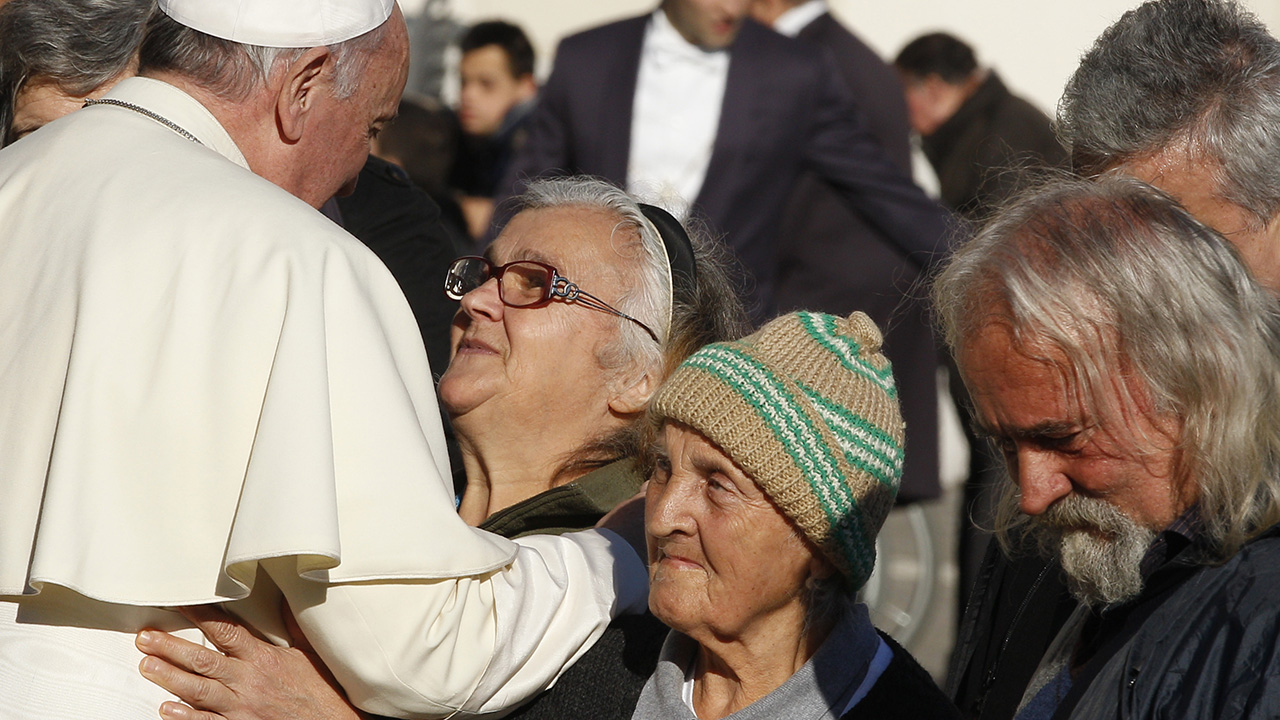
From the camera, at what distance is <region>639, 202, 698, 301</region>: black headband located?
3.25 metres

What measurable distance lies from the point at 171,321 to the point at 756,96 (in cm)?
388

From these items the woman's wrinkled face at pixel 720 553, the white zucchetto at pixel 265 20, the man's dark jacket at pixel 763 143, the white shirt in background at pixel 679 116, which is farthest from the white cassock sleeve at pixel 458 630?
the white shirt in background at pixel 679 116

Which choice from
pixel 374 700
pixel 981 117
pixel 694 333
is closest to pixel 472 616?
pixel 374 700

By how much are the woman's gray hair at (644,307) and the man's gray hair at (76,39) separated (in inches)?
37.8

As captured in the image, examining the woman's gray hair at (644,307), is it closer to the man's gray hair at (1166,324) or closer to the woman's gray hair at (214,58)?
the woman's gray hair at (214,58)

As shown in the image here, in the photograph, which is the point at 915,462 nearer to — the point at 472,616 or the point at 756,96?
the point at 756,96

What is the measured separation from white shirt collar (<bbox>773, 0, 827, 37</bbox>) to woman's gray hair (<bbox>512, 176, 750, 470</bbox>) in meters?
3.26

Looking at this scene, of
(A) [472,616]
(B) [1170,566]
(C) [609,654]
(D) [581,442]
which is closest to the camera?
(B) [1170,566]

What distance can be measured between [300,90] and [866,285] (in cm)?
369

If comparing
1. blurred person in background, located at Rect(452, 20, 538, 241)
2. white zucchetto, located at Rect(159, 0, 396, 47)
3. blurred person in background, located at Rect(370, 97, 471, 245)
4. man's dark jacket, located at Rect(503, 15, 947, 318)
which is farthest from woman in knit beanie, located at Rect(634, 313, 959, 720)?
blurred person in background, located at Rect(452, 20, 538, 241)

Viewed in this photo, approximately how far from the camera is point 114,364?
7.02 feet

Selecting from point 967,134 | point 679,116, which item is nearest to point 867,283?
point 679,116

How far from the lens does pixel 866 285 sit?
589 centimetres

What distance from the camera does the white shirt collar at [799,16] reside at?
6.42 metres
